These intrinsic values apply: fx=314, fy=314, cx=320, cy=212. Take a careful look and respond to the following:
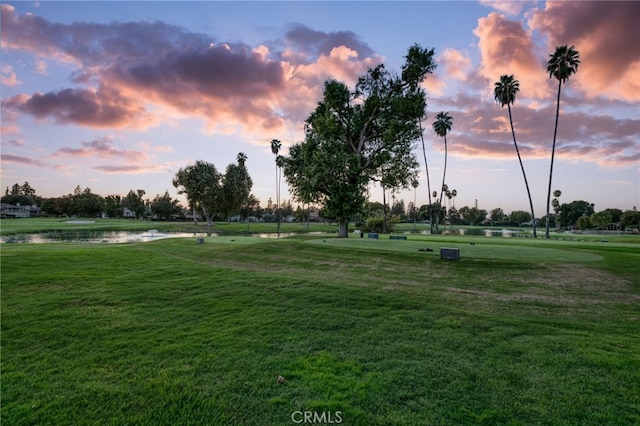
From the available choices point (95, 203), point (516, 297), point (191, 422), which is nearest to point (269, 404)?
point (191, 422)

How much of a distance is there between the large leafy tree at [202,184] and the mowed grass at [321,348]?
63.9 meters

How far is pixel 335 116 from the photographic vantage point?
30094 mm

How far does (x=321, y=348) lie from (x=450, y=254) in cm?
1150

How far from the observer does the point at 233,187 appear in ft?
260

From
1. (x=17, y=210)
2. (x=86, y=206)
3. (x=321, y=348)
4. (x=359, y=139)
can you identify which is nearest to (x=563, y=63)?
(x=359, y=139)

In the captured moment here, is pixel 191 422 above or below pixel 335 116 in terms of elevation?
below

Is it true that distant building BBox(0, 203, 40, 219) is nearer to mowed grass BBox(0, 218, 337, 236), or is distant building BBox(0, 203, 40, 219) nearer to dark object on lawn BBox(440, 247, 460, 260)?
mowed grass BBox(0, 218, 337, 236)

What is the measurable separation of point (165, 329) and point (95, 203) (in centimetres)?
13056

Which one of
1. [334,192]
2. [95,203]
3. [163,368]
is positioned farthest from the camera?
[95,203]

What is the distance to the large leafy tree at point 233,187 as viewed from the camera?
79.3 metres

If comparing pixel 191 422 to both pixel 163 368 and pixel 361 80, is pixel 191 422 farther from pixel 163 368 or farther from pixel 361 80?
pixel 361 80

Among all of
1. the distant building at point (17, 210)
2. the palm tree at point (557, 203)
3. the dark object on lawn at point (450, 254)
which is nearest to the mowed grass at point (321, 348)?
the dark object on lawn at point (450, 254)

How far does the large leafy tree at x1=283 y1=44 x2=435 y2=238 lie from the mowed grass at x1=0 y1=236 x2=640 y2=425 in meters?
16.2

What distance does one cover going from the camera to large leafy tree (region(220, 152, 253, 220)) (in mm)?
79312
